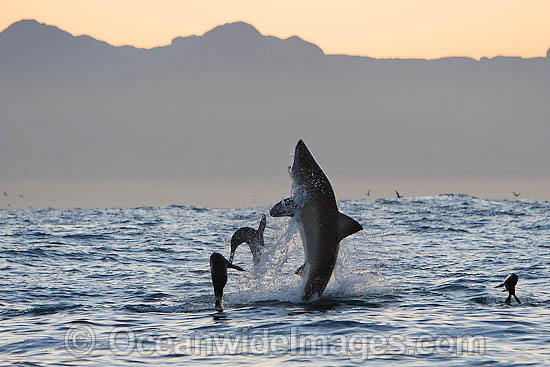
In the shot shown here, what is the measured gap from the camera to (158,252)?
3203 centimetres

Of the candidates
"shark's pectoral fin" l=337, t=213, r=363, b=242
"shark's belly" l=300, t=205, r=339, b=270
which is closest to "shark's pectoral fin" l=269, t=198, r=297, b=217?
"shark's belly" l=300, t=205, r=339, b=270

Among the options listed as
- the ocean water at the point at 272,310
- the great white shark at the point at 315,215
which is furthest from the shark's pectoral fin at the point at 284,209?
the ocean water at the point at 272,310

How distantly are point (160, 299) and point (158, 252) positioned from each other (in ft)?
43.5

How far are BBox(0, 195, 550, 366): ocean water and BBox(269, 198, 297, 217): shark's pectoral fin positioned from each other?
0.53m

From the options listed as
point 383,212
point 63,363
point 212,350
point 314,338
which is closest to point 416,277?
point 314,338

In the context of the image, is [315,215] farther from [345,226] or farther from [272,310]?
[272,310]

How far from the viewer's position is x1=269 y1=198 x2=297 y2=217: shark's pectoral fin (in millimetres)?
16656

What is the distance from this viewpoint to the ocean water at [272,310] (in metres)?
13.0

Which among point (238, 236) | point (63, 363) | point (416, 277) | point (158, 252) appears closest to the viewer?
point (63, 363)

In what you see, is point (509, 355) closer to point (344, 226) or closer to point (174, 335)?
point (344, 226)

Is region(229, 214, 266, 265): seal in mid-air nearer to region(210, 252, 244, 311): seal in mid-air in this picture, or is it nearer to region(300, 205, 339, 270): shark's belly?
region(300, 205, 339, 270): shark's belly

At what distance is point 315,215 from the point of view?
16.6 meters

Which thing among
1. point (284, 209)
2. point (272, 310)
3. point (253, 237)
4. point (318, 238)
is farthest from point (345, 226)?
point (253, 237)

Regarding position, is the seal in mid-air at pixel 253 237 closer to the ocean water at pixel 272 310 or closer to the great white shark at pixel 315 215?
the ocean water at pixel 272 310
